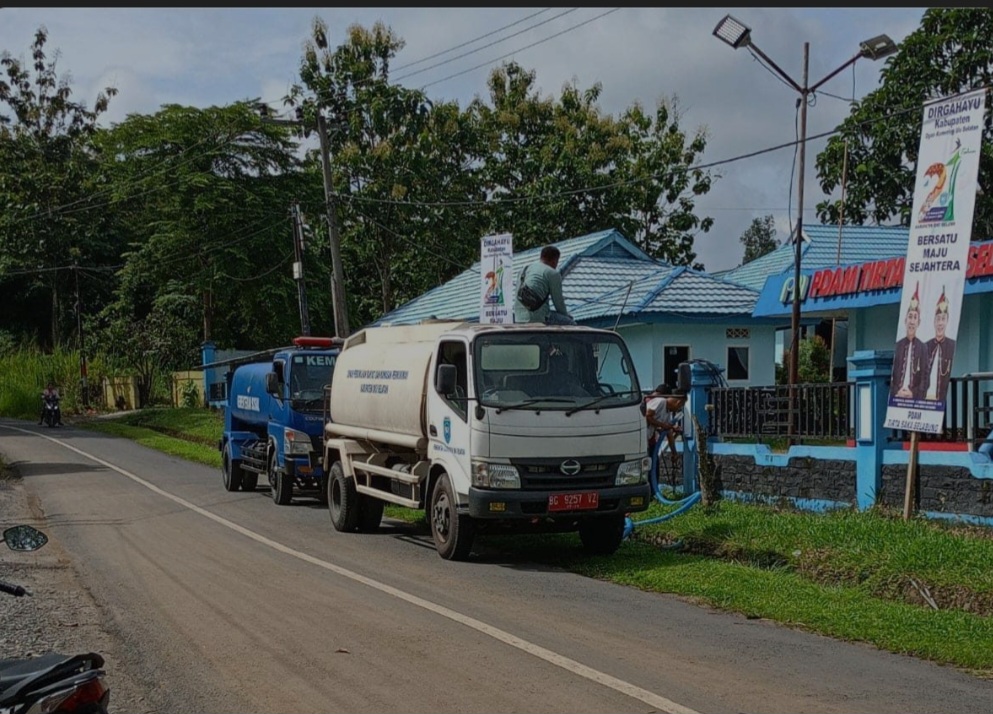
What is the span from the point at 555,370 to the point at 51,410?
37.8m

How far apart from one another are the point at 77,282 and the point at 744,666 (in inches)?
2071

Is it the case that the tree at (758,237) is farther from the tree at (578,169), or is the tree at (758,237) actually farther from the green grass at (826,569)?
the green grass at (826,569)

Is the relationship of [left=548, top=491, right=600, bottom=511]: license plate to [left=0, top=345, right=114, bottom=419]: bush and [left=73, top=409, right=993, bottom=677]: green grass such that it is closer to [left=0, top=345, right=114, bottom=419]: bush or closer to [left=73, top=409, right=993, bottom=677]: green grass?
[left=73, top=409, right=993, bottom=677]: green grass

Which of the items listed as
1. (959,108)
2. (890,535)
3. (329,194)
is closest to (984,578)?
(890,535)

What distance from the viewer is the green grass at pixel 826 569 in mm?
8250

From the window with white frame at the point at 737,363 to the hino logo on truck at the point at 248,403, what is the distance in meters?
11.0

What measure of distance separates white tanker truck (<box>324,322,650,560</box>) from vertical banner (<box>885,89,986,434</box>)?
3.04m

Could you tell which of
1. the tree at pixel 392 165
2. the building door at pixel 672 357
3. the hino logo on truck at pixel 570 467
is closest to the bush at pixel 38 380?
the tree at pixel 392 165

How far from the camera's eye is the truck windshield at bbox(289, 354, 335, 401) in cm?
1806

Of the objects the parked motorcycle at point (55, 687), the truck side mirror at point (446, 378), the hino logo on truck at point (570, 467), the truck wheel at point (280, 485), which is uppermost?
the truck side mirror at point (446, 378)

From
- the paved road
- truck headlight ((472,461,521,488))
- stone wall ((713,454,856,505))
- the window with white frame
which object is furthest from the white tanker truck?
the window with white frame

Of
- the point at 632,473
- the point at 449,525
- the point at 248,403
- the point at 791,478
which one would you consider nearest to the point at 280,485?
the point at 248,403

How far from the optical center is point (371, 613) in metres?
8.84

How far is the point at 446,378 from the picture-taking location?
11375 mm
